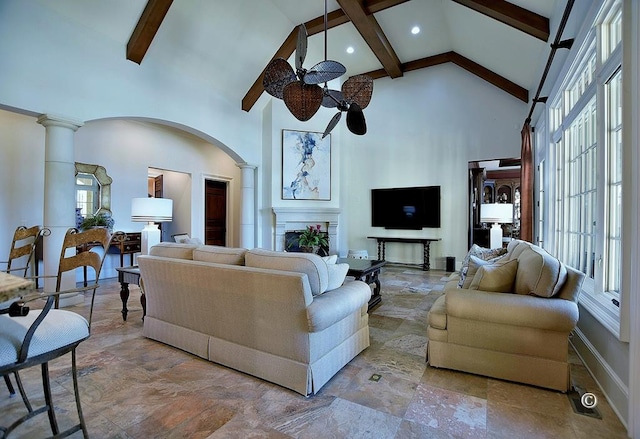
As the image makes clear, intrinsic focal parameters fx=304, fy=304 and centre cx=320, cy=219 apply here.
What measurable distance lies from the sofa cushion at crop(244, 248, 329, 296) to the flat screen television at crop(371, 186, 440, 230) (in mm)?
5096

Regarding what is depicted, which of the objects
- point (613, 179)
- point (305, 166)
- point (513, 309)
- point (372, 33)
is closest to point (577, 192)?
point (613, 179)

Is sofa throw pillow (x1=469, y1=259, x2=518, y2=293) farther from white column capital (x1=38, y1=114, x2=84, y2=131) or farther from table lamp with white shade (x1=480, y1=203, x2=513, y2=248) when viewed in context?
white column capital (x1=38, y1=114, x2=84, y2=131)

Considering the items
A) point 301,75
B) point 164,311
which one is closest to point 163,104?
point 301,75

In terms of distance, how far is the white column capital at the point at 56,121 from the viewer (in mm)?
3674

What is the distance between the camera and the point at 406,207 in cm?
684

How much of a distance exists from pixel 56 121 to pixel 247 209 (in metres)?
3.74

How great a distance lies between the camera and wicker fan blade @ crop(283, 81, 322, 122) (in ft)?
9.26

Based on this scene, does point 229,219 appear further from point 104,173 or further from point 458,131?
point 458,131

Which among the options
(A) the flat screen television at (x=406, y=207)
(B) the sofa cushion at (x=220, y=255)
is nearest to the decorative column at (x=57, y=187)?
(B) the sofa cushion at (x=220, y=255)

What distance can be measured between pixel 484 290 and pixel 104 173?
6.42 m

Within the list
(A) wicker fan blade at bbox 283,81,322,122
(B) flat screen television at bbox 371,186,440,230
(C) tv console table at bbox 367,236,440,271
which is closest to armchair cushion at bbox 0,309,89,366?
(A) wicker fan blade at bbox 283,81,322,122

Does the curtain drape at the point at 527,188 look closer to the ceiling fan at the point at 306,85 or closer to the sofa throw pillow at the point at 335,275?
the ceiling fan at the point at 306,85

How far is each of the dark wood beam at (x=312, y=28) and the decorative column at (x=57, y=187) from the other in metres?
3.26

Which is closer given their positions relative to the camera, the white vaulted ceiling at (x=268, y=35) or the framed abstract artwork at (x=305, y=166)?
the white vaulted ceiling at (x=268, y=35)
